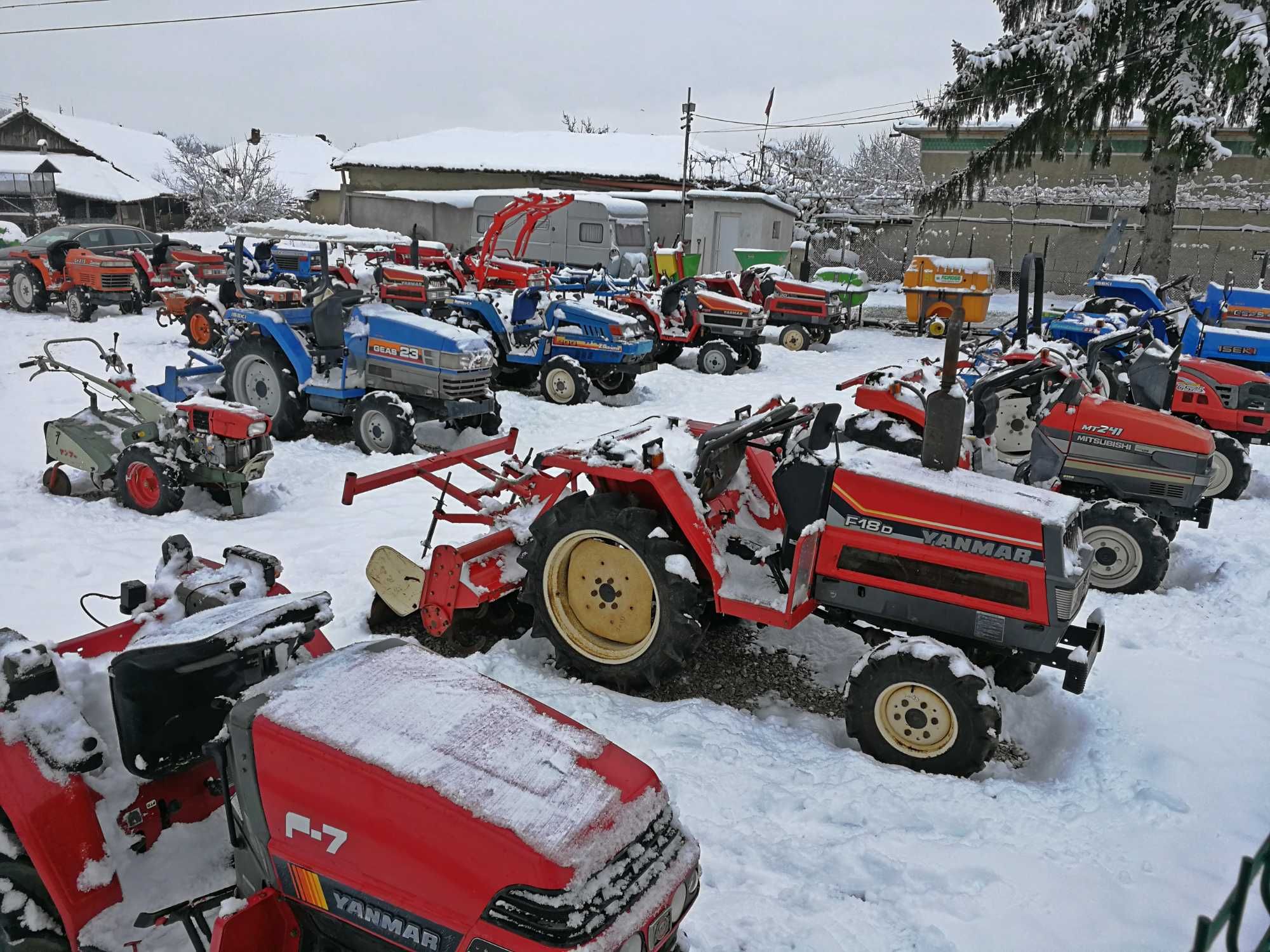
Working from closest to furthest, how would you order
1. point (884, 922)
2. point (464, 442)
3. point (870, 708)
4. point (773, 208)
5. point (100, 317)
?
point (884, 922) → point (870, 708) → point (464, 442) → point (100, 317) → point (773, 208)

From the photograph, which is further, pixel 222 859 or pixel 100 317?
pixel 100 317

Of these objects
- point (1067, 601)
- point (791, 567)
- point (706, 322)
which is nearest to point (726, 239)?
point (706, 322)

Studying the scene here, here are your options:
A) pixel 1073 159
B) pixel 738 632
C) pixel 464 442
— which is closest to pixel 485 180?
pixel 1073 159

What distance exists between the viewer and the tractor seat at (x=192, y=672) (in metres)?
2.59

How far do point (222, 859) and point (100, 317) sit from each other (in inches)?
625

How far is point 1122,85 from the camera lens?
17.1 meters

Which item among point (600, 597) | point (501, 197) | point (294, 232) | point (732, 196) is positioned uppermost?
point (732, 196)

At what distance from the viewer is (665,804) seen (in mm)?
2414

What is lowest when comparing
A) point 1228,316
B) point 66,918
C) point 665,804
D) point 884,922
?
point 884,922

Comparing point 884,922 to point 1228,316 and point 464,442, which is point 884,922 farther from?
point 1228,316

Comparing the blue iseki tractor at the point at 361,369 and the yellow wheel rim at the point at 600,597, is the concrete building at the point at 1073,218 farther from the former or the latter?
the yellow wheel rim at the point at 600,597

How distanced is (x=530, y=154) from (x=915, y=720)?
29544 mm

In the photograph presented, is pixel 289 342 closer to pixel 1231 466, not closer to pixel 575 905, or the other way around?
pixel 575 905

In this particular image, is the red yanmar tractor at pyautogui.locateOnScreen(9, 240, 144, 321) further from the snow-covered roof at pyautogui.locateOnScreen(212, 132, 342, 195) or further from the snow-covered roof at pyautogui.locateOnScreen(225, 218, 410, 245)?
the snow-covered roof at pyautogui.locateOnScreen(212, 132, 342, 195)
